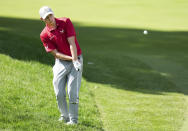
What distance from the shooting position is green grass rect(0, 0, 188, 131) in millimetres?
9281

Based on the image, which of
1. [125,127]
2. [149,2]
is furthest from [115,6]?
[125,127]

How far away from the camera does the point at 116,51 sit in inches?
764

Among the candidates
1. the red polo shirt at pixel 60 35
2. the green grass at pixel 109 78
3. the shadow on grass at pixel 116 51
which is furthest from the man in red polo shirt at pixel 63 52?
the shadow on grass at pixel 116 51

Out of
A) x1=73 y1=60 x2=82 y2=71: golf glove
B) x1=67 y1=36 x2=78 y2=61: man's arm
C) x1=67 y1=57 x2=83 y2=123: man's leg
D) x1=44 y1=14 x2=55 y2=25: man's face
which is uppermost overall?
x1=44 y1=14 x2=55 y2=25: man's face

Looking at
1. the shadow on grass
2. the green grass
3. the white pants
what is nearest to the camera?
the white pants

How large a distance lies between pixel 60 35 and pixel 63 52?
1.24 ft

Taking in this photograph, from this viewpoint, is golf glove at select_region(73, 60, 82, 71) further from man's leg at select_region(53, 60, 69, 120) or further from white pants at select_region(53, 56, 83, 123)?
man's leg at select_region(53, 60, 69, 120)

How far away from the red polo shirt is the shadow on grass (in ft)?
19.4

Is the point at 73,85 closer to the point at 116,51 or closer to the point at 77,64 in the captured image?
the point at 77,64

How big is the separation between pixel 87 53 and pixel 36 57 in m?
3.75

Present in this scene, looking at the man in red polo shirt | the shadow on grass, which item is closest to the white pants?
the man in red polo shirt

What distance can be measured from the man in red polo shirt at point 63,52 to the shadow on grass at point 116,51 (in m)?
5.56

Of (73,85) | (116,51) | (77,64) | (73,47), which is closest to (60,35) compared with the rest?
(73,47)

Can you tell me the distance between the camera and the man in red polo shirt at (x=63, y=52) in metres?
7.42
